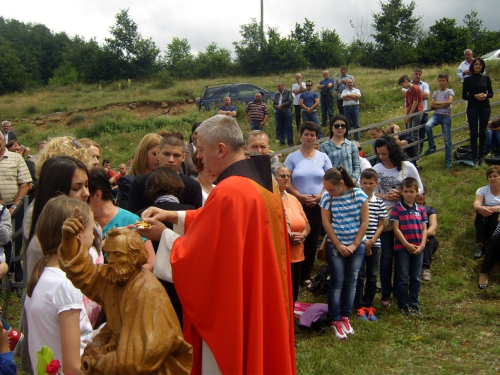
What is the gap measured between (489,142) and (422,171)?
156 centimetres

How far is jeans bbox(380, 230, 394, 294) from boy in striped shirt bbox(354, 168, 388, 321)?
0.16 m

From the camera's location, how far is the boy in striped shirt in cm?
614

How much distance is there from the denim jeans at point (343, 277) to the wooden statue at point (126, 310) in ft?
12.0

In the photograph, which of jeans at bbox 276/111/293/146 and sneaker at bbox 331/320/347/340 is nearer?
sneaker at bbox 331/320/347/340

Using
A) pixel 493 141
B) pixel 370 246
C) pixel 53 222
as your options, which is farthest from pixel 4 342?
pixel 493 141

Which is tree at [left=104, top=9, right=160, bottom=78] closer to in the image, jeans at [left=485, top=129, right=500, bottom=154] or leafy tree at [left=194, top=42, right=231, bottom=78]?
leafy tree at [left=194, top=42, right=231, bottom=78]

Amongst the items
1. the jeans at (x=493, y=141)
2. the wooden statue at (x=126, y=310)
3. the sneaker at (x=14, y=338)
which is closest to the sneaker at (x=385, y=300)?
the sneaker at (x=14, y=338)

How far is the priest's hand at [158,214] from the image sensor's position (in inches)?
115

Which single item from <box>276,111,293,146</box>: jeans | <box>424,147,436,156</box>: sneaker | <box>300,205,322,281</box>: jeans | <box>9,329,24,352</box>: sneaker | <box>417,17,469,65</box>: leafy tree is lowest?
<box>300,205,322,281</box>: jeans

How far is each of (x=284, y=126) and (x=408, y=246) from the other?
844cm

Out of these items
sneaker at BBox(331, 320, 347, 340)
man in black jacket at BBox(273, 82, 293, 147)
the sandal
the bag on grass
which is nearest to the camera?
sneaker at BBox(331, 320, 347, 340)

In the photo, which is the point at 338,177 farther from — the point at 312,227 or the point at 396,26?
the point at 396,26

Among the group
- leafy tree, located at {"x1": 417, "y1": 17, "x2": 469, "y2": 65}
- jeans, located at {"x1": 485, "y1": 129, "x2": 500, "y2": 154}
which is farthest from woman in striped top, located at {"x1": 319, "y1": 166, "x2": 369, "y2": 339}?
leafy tree, located at {"x1": 417, "y1": 17, "x2": 469, "y2": 65}

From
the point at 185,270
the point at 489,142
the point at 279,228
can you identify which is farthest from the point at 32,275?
the point at 489,142
